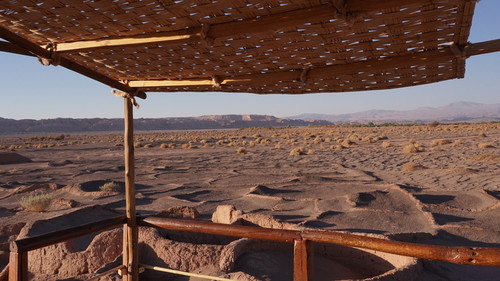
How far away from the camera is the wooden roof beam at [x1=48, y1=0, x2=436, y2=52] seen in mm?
1959

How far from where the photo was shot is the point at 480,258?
178cm

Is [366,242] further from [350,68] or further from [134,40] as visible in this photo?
[134,40]

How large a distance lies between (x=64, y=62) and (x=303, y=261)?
79.5 inches

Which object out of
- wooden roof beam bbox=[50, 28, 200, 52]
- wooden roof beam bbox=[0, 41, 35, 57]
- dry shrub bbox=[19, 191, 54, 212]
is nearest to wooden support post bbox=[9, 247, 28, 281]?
wooden roof beam bbox=[0, 41, 35, 57]

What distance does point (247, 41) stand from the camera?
8.66ft

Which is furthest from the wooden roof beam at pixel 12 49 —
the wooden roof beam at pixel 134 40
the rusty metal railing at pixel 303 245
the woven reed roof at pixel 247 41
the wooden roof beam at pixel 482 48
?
the wooden roof beam at pixel 482 48

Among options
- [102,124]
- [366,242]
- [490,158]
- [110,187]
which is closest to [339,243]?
[366,242]

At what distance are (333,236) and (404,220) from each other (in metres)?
5.84

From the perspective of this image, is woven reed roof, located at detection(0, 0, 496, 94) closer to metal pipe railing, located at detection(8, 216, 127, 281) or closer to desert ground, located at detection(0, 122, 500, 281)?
metal pipe railing, located at detection(8, 216, 127, 281)

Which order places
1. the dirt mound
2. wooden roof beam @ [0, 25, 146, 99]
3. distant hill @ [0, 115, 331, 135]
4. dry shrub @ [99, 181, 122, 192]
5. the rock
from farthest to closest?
1. distant hill @ [0, 115, 331, 135]
2. the dirt mound
3. dry shrub @ [99, 181, 122, 192]
4. the rock
5. wooden roof beam @ [0, 25, 146, 99]

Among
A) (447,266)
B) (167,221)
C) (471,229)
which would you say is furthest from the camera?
(471,229)

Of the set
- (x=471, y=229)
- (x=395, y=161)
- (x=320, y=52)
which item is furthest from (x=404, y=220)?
(x=395, y=161)

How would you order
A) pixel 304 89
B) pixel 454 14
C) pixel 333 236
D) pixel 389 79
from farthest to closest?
pixel 304 89 < pixel 389 79 < pixel 333 236 < pixel 454 14

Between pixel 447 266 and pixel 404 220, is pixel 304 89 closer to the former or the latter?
pixel 447 266
